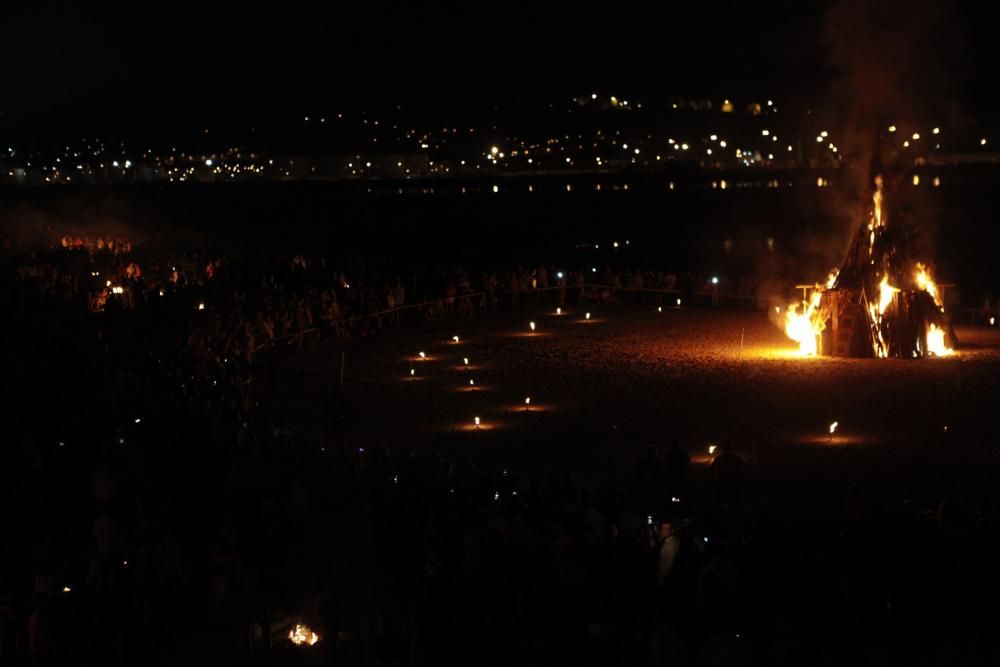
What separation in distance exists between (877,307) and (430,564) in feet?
56.5

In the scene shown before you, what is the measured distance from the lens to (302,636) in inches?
386

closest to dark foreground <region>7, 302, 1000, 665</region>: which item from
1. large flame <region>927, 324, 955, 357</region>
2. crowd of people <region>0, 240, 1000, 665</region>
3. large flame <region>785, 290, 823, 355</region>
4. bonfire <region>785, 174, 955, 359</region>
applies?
crowd of people <region>0, 240, 1000, 665</region>

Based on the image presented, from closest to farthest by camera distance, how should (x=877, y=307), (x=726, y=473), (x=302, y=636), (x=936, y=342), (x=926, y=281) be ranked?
(x=302, y=636) < (x=726, y=473) < (x=936, y=342) < (x=877, y=307) < (x=926, y=281)

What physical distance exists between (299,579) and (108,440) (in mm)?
4649

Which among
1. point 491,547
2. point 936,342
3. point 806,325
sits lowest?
point 491,547

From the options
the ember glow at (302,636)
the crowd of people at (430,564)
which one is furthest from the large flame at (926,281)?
the ember glow at (302,636)

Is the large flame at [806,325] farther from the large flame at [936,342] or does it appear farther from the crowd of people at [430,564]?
the crowd of people at [430,564]

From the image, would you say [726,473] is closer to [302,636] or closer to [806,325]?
[302,636]

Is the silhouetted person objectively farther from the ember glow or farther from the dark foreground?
the ember glow

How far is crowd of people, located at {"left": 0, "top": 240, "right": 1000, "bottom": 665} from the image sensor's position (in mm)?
8914

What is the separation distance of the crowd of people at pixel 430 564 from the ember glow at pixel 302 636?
45 mm

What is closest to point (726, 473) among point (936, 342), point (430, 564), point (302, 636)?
point (430, 564)

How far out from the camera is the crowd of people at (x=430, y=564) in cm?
891

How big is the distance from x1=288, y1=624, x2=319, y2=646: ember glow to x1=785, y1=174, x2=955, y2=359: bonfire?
16812 millimetres
